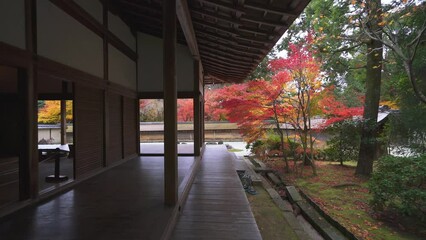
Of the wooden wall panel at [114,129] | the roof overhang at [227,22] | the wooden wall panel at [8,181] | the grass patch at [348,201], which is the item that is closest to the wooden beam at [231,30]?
the roof overhang at [227,22]

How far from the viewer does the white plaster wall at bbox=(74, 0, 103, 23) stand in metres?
4.61

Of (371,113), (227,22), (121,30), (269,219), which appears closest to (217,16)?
(227,22)

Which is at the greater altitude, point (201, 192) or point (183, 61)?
point (183, 61)

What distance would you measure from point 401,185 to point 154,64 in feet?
21.9

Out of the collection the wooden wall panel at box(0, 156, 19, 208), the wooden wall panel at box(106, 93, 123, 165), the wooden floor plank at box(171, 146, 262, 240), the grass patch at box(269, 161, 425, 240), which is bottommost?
the grass patch at box(269, 161, 425, 240)

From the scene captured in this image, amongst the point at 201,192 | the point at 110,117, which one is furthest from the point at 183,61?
the point at 201,192

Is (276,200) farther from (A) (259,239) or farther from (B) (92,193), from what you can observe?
(B) (92,193)

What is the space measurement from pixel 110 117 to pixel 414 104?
8.26m

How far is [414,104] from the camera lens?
7.31 metres

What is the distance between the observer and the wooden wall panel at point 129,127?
695 cm

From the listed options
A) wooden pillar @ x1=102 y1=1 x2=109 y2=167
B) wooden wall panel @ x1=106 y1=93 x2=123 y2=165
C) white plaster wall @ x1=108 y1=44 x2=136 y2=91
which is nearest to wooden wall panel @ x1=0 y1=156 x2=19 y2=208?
wooden pillar @ x1=102 y1=1 x2=109 y2=167

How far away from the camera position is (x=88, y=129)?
498 cm

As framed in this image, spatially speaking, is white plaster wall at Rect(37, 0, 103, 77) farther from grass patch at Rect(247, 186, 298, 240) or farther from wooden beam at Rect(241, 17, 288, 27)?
grass patch at Rect(247, 186, 298, 240)

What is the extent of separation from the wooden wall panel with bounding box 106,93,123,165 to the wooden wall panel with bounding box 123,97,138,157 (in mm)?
242
